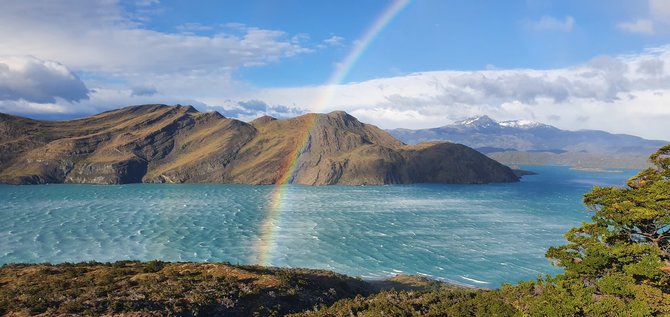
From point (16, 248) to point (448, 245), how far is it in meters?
107

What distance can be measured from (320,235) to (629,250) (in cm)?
9489

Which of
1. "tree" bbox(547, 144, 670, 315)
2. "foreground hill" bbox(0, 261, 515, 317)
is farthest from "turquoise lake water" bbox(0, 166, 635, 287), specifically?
"tree" bbox(547, 144, 670, 315)

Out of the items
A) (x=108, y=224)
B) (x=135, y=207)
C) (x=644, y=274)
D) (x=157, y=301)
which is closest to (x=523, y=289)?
(x=644, y=274)

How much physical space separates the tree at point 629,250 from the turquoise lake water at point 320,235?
46.8 m

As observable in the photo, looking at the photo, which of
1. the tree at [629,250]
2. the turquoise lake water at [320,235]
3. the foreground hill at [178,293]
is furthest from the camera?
the turquoise lake water at [320,235]

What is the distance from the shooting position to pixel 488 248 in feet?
342

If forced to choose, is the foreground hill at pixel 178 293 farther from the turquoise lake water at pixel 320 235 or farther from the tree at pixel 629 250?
the turquoise lake water at pixel 320 235

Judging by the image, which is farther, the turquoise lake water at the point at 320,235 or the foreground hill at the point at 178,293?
the turquoise lake water at the point at 320,235

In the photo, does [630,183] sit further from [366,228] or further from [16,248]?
[16,248]

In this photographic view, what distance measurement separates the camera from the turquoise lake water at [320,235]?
90812 mm

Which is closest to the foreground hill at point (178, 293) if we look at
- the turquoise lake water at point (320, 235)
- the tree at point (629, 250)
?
the tree at point (629, 250)

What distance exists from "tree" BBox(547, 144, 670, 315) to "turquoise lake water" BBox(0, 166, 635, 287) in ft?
153

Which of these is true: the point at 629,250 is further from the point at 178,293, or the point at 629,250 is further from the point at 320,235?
the point at 320,235

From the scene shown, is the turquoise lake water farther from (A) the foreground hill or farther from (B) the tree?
(B) the tree
